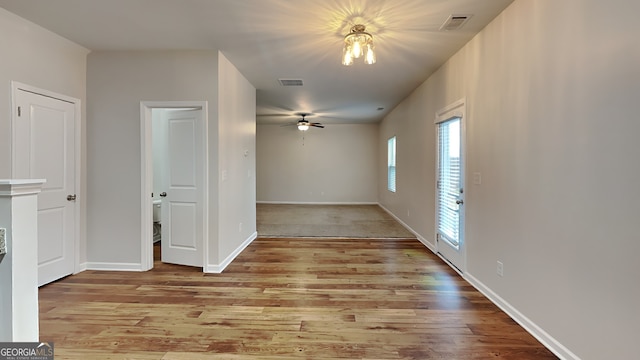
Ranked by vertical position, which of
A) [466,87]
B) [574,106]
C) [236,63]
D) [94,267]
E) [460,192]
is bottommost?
[94,267]

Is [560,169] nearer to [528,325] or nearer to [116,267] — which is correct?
[528,325]

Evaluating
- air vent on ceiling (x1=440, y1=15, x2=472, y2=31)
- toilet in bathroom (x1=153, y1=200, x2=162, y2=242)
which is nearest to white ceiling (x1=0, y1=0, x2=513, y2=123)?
air vent on ceiling (x1=440, y1=15, x2=472, y2=31)

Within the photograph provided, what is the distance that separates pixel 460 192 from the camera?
335 centimetres

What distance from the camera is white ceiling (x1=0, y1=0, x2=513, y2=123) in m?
2.46

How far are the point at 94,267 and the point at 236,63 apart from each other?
10.4 ft

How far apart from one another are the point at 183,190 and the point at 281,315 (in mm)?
2147

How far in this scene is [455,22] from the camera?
2.71 m

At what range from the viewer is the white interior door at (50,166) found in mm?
2863

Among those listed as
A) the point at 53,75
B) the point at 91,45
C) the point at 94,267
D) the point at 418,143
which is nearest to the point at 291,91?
the point at 418,143

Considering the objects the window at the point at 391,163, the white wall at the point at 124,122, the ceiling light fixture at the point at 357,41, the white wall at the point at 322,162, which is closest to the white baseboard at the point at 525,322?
the ceiling light fixture at the point at 357,41

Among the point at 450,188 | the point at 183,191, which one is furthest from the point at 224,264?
the point at 450,188

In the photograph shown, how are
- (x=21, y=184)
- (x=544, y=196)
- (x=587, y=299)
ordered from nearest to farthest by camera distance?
(x=21, y=184) < (x=587, y=299) < (x=544, y=196)

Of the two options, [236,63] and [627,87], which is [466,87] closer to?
[627,87]

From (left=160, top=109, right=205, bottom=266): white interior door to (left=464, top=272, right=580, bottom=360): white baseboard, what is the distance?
3225 mm
